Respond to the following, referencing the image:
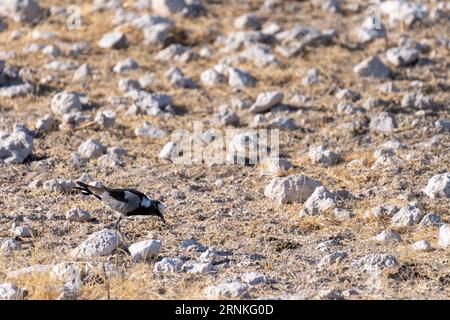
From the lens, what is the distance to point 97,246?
271 inches

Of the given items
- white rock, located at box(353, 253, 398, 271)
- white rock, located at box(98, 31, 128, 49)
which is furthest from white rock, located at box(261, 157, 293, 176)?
white rock, located at box(98, 31, 128, 49)

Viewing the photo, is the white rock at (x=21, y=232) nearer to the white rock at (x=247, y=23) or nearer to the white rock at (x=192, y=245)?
the white rock at (x=192, y=245)

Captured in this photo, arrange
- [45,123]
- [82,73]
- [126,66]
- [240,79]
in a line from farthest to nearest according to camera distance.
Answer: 1. [126,66]
2. [82,73]
3. [240,79]
4. [45,123]

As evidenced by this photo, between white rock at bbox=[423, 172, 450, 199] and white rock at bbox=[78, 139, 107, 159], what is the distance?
306cm

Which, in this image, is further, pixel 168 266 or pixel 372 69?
pixel 372 69

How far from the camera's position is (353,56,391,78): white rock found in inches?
450

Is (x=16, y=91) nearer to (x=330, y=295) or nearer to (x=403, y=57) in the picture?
(x=403, y=57)

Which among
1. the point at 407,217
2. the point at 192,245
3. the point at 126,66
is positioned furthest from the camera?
the point at 126,66

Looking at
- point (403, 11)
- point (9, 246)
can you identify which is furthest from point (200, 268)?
point (403, 11)

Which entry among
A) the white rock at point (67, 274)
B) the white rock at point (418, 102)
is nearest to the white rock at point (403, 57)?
the white rock at point (418, 102)

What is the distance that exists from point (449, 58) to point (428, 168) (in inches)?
137

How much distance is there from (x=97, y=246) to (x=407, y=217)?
7.89ft

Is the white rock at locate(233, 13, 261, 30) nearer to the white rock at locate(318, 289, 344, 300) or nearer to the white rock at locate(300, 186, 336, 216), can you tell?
the white rock at locate(300, 186, 336, 216)

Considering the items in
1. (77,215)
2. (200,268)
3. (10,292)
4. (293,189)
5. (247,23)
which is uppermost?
(10,292)
